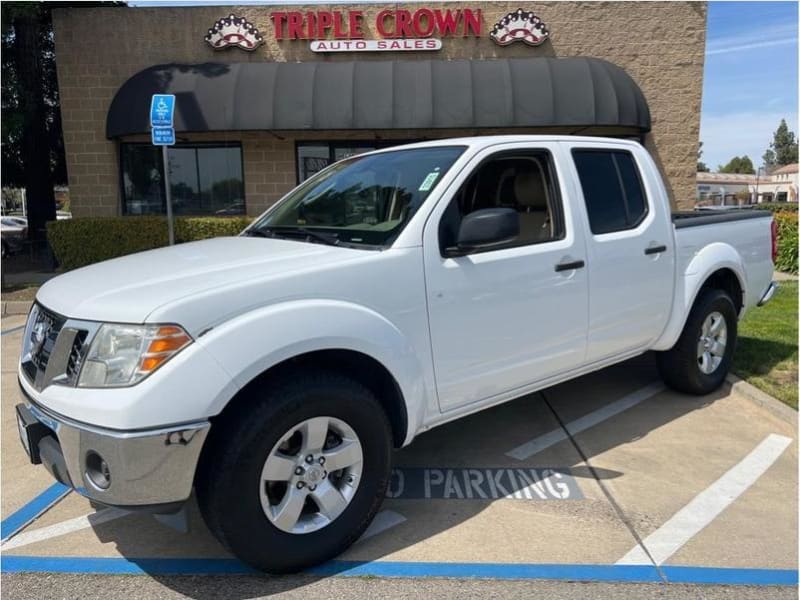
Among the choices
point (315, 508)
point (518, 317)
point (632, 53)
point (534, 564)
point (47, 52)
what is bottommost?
point (534, 564)

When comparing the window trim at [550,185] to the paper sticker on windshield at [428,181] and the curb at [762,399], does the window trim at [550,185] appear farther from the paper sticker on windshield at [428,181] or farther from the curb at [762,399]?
the curb at [762,399]

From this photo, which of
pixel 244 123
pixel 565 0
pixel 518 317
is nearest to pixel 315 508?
pixel 518 317

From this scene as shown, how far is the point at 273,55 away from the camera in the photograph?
13000 mm

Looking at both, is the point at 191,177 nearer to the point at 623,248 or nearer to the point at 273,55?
the point at 273,55

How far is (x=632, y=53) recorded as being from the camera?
43.3 ft

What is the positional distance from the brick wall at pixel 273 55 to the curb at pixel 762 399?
8821mm

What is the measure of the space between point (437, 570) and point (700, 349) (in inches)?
123

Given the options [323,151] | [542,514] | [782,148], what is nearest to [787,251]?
[323,151]

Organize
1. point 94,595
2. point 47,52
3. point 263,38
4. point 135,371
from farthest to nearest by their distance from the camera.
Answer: point 47,52 → point 263,38 → point 94,595 → point 135,371

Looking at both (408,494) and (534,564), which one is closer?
(534,564)

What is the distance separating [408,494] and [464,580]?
2.72ft

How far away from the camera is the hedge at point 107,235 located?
12320 mm

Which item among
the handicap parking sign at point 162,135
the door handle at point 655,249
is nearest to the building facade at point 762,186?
the handicap parking sign at point 162,135

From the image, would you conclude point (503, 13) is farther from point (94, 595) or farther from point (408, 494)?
point (94, 595)
